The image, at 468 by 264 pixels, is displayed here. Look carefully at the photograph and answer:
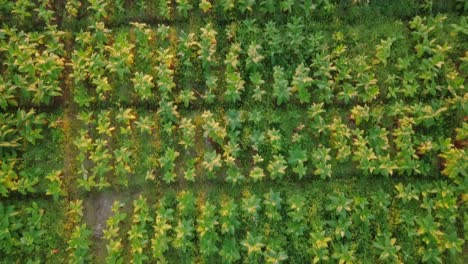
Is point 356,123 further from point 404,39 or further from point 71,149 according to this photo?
point 71,149

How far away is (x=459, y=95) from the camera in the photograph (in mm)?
7648

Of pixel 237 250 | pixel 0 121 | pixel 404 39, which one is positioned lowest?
pixel 237 250

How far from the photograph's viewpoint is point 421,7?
796 cm

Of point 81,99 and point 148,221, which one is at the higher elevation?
point 81,99

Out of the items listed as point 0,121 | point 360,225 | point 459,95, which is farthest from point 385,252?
point 0,121

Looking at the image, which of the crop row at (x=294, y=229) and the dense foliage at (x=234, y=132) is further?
the dense foliage at (x=234, y=132)

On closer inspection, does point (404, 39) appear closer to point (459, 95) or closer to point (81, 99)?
point (459, 95)

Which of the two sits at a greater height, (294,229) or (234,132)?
(234,132)

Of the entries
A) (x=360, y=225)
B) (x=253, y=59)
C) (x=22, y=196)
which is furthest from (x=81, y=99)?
(x=360, y=225)

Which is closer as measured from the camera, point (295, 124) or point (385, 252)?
point (385, 252)

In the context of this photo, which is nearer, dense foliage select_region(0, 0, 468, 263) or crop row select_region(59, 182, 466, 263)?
crop row select_region(59, 182, 466, 263)

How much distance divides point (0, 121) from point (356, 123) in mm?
6229

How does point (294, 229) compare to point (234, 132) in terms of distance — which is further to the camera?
point (234, 132)

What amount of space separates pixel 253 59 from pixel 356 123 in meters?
2.13
